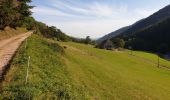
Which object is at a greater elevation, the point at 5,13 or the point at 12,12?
the point at 12,12

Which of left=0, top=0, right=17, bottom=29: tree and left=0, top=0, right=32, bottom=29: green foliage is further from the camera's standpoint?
left=0, top=0, right=32, bottom=29: green foliage

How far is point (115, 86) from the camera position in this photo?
37.6m

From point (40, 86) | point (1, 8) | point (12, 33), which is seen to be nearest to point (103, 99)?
point (40, 86)

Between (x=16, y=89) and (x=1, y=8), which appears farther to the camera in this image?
(x=1, y=8)

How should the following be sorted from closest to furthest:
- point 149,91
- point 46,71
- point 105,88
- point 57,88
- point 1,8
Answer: point 57,88 → point 46,71 → point 105,88 → point 149,91 → point 1,8

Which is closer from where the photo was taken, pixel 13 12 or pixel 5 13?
pixel 5 13

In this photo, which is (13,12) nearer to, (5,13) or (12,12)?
(12,12)

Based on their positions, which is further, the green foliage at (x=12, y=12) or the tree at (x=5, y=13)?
the green foliage at (x=12, y=12)

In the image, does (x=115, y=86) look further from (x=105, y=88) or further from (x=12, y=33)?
(x=12, y=33)

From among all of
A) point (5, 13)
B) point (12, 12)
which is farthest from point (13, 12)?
point (5, 13)

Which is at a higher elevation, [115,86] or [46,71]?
[46,71]

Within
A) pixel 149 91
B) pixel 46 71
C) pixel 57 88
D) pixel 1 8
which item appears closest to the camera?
pixel 57 88

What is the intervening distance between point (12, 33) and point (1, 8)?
14128mm

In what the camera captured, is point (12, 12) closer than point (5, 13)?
No
